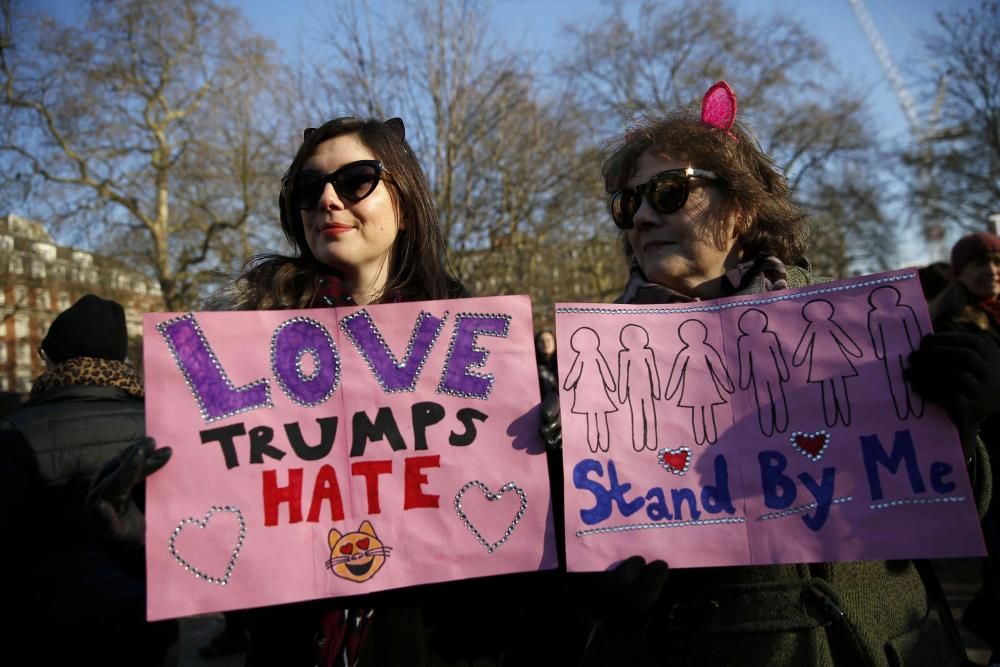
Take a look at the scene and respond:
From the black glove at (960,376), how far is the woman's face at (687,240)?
18.1 inches

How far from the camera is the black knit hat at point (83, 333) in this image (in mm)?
2467

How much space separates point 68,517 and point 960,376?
247 centimetres

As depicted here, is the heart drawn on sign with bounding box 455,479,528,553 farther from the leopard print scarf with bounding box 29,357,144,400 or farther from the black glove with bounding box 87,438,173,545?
the leopard print scarf with bounding box 29,357,144,400

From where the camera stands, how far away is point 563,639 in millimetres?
1636

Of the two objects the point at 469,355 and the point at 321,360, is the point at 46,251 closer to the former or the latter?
the point at 321,360

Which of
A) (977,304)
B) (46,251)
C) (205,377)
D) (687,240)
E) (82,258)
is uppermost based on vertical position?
(82,258)

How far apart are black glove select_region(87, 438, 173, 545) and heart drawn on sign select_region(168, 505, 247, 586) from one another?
8cm

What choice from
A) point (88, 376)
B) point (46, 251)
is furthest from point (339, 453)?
point (46, 251)

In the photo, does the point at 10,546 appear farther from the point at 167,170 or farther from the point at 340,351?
the point at 167,170

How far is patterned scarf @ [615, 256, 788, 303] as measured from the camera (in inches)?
65.2

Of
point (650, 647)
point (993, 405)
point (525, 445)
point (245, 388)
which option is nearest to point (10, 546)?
point (245, 388)

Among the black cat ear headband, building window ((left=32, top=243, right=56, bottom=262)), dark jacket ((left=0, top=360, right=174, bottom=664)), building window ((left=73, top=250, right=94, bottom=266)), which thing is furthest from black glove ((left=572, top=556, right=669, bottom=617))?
building window ((left=73, top=250, right=94, bottom=266))

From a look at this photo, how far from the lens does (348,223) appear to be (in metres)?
1.66

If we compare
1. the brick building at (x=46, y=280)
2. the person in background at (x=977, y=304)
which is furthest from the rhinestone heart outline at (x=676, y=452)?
the brick building at (x=46, y=280)
